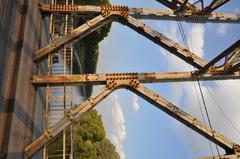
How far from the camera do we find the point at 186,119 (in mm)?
11117

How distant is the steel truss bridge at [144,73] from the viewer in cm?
1084

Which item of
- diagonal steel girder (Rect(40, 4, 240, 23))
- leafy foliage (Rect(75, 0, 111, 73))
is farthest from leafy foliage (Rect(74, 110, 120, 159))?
diagonal steel girder (Rect(40, 4, 240, 23))

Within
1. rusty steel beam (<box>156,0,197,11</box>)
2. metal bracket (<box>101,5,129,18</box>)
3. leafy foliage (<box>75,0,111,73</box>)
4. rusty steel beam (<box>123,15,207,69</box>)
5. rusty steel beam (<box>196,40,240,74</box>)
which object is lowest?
rusty steel beam (<box>196,40,240,74</box>)

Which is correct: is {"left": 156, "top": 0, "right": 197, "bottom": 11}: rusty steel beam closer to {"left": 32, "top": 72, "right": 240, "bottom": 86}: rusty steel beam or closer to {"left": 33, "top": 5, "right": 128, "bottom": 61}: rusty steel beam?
{"left": 33, "top": 5, "right": 128, "bottom": 61}: rusty steel beam

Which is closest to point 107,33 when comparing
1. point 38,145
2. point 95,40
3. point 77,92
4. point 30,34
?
point 95,40

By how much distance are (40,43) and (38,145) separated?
4872 millimetres

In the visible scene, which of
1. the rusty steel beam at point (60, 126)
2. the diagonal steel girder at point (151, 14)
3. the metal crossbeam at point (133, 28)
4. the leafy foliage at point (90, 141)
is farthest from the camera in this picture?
the leafy foliage at point (90, 141)

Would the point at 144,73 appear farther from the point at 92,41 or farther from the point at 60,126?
the point at 92,41

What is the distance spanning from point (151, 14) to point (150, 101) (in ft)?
16.6

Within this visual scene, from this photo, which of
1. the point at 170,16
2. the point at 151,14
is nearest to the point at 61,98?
the point at 151,14

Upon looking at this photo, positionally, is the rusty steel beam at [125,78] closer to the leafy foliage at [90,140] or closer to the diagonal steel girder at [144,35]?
the diagonal steel girder at [144,35]

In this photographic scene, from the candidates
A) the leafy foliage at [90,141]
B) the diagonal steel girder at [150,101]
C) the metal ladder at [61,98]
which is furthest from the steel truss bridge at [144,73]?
the leafy foliage at [90,141]

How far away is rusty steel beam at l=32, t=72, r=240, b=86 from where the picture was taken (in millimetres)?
11500

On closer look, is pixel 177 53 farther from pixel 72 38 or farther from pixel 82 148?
pixel 82 148
